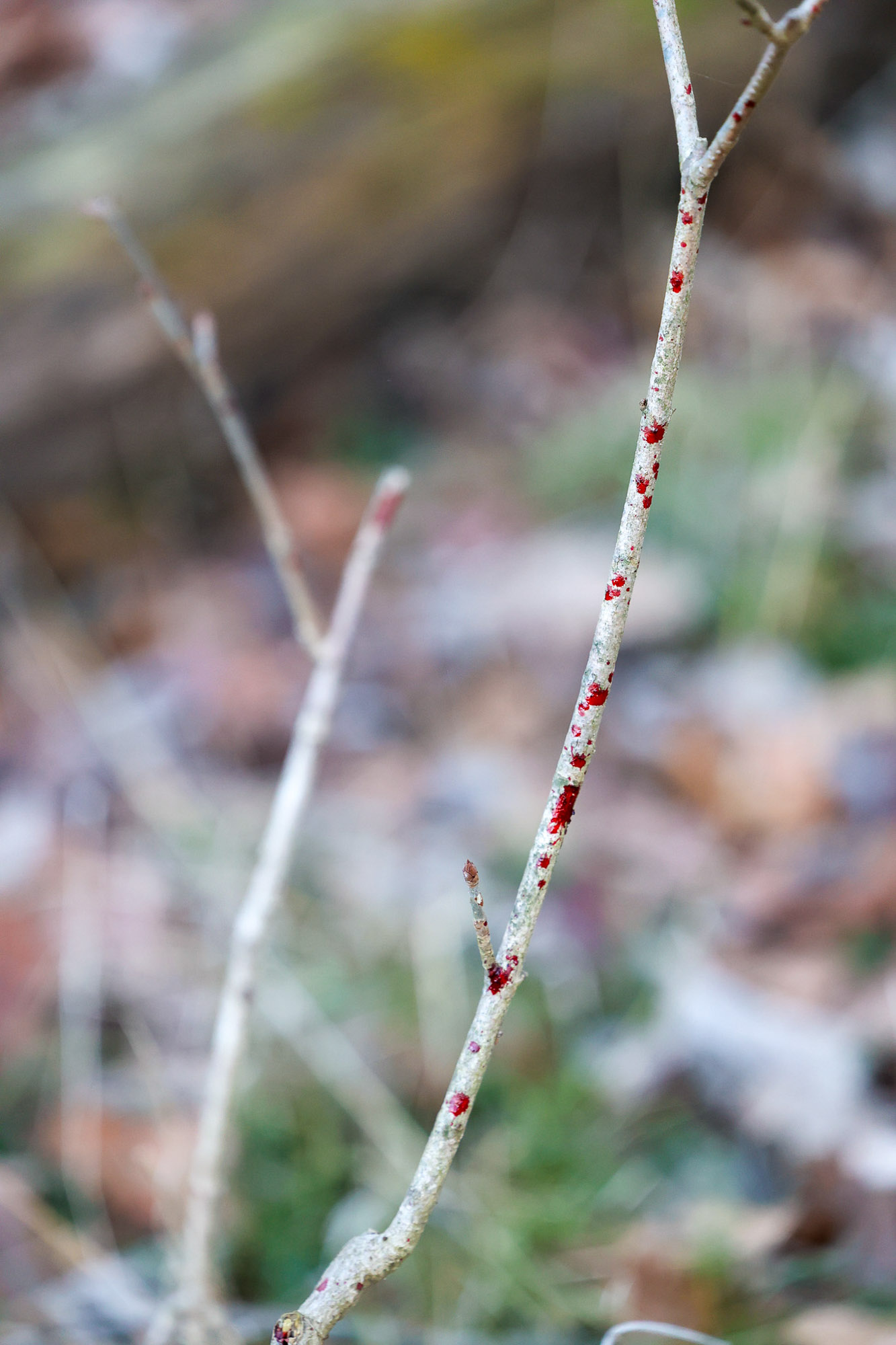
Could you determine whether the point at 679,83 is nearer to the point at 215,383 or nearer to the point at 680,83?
the point at 680,83

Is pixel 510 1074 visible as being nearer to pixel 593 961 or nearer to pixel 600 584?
pixel 593 961

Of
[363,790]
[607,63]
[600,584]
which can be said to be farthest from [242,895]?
[607,63]

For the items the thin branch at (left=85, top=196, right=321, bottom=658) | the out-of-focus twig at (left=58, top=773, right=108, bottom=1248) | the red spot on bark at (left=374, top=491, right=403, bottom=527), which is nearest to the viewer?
the thin branch at (left=85, top=196, right=321, bottom=658)

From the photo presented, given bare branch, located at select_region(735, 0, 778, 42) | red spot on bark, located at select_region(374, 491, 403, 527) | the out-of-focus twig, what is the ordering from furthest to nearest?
the out-of-focus twig < red spot on bark, located at select_region(374, 491, 403, 527) < bare branch, located at select_region(735, 0, 778, 42)

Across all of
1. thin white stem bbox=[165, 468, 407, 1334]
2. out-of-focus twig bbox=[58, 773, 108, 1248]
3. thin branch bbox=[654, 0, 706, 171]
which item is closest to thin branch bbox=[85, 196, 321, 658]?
thin white stem bbox=[165, 468, 407, 1334]

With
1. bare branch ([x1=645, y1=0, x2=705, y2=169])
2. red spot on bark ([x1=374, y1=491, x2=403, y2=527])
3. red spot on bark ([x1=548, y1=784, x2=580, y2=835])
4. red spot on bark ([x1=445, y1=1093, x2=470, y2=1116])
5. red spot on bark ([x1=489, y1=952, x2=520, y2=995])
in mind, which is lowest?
red spot on bark ([x1=445, y1=1093, x2=470, y2=1116])

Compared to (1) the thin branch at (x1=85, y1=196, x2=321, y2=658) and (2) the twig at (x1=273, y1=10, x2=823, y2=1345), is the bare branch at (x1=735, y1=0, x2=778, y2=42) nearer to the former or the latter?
(2) the twig at (x1=273, y1=10, x2=823, y2=1345)

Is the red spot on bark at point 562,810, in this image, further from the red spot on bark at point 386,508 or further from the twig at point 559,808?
the red spot on bark at point 386,508
